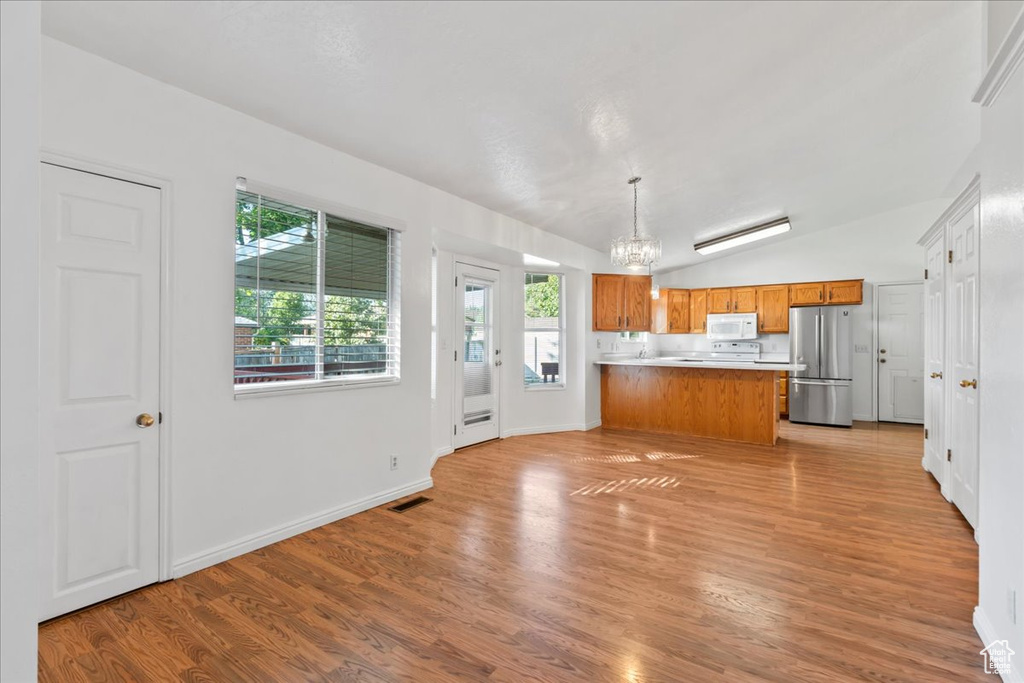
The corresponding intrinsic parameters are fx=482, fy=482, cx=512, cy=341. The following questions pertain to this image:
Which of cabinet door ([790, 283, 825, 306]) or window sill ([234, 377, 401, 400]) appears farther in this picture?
cabinet door ([790, 283, 825, 306])

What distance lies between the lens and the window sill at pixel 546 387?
624 cm

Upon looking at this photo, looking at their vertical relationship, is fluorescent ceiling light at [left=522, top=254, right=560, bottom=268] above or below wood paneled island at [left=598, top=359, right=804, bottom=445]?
above

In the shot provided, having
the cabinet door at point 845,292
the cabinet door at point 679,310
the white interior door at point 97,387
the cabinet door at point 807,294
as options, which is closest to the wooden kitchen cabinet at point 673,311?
the cabinet door at point 679,310

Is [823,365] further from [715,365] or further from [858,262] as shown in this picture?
[715,365]

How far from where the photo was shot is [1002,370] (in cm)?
181

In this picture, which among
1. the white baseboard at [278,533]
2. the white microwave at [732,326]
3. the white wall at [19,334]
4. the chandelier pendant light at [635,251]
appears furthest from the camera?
the white microwave at [732,326]

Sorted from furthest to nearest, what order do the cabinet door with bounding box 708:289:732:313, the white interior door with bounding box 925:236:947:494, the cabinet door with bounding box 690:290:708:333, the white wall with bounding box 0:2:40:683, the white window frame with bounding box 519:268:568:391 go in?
the cabinet door with bounding box 690:290:708:333, the cabinet door with bounding box 708:289:732:313, the white window frame with bounding box 519:268:568:391, the white interior door with bounding box 925:236:947:494, the white wall with bounding box 0:2:40:683

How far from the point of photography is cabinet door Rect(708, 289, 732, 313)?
26.3 ft

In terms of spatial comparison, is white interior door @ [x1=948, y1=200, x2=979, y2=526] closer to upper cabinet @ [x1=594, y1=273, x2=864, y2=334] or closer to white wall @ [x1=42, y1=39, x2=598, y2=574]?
upper cabinet @ [x1=594, y1=273, x2=864, y2=334]

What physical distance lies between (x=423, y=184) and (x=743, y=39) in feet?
8.02

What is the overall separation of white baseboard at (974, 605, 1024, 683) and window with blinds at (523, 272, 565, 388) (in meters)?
4.60

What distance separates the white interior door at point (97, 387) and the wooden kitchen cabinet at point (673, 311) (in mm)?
7375

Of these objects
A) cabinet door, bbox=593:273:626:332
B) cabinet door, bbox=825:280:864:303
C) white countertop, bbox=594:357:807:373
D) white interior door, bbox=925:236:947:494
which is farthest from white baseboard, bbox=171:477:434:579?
cabinet door, bbox=825:280:864:303

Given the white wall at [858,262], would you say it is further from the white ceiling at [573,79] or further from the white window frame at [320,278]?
the white window frame at [320,278]
